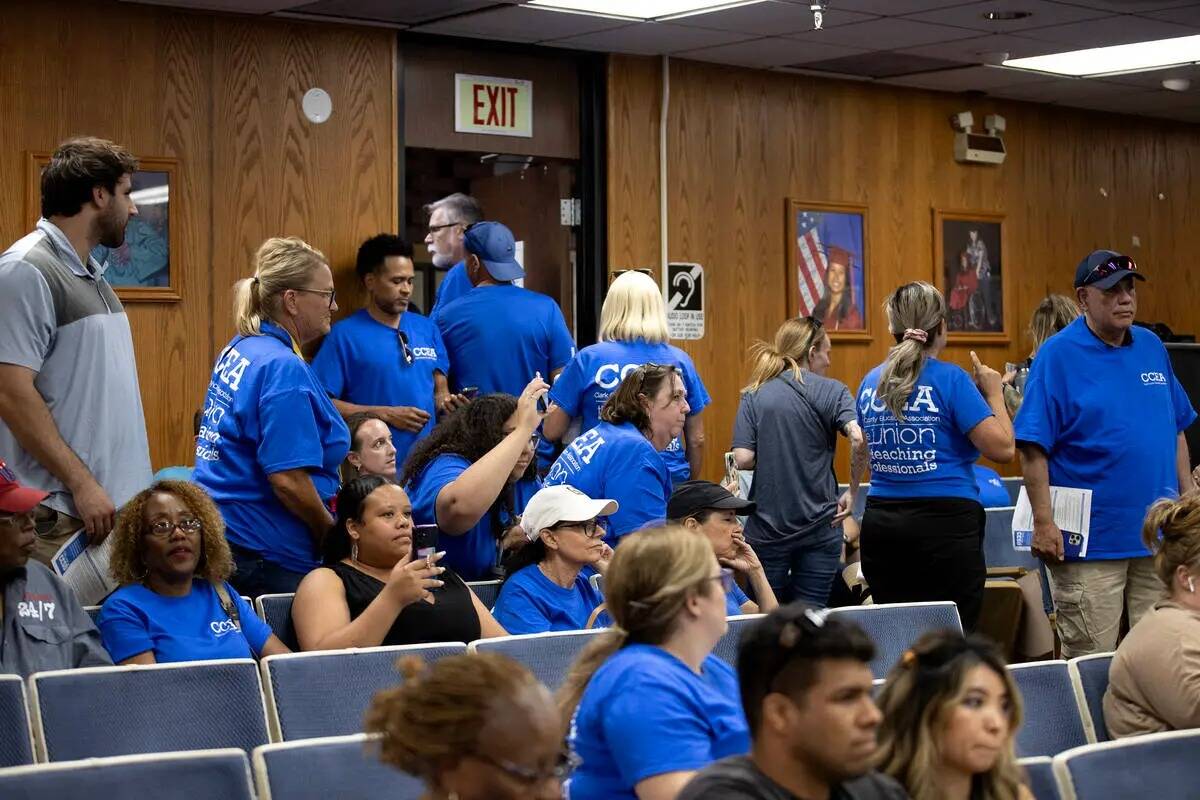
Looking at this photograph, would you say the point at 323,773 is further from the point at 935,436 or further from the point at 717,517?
the point at 935,436

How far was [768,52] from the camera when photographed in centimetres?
829

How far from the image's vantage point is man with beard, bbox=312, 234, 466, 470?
645 centimetres

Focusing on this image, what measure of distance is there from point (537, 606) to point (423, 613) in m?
0.41

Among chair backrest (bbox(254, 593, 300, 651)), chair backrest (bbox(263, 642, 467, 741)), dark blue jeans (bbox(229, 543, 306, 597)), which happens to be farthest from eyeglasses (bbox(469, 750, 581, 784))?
dark blue jeans (bbox(229, 543, 306, 597))

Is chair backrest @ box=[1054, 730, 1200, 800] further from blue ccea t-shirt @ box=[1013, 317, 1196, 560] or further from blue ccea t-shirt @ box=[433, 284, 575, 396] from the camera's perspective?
blue ccea t-shirt @ box=[433, 284, 575, 396]

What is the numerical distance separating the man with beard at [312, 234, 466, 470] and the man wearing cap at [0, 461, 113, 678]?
227cm

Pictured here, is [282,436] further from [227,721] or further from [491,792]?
[491,792]

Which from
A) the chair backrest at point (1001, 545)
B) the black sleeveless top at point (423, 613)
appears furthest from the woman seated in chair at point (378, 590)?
the chair backrest at point (1001, 545)

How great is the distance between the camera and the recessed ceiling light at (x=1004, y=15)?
741 cm

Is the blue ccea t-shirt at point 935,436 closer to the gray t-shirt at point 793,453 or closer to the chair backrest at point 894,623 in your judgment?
the gray t-shirt at point 793,453

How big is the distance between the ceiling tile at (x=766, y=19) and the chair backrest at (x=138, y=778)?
16.6 ft

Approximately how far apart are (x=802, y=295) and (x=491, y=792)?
7283 mm

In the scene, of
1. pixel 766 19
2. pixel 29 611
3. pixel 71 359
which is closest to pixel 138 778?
pixel 29 611

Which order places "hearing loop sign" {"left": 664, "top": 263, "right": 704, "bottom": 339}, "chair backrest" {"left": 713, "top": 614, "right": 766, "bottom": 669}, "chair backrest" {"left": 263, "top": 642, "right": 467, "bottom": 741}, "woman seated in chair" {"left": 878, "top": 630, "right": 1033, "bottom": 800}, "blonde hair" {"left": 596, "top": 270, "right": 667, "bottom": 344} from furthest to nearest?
"hearing loop sign" {"left": 664, "top": 263, "right": 704, "bottom": 339}, "blonde hair" {"left": 596, "top": 270, "right": 667, "bottom": 344}, "chair backrest" {"left": 713, "top": 614, "right": 766, "bottom": 669}, "chair backrest" {"left": 263, "top": 642, "right": 467, "bottom": 741}, "woman seated in chair" {"left": 878, "top": 630, "right": 1033, "bottom": 800}
